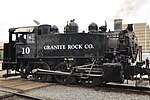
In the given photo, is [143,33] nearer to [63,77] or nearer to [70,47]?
[70,47]

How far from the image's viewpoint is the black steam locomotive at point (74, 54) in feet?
30.3

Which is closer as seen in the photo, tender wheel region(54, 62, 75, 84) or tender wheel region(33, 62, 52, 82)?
tender wheel region(54, 62, 75, 84)

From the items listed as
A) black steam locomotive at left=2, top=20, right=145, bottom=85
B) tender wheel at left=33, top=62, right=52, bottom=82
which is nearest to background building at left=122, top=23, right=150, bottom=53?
black steam locomotive at left=2, top=20, right=145, bottom=85

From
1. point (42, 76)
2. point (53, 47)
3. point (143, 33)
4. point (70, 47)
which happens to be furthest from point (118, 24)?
point (143, 33)

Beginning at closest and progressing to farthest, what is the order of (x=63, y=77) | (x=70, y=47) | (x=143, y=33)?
(x=63, y=77) → (x=70, y=47) → (x=143, y=33)

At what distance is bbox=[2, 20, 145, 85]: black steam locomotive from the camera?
364 inches

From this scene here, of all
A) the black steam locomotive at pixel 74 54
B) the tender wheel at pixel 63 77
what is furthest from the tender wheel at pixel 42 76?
the tender wheel at pixel 63 77

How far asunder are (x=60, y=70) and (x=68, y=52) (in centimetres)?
100

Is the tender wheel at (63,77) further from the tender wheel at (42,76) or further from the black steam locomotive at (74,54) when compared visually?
the tender wheel at (42,76)

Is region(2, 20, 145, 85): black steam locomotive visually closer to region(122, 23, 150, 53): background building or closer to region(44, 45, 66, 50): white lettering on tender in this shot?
region(44, 45, 66, 50): white lettering on tender

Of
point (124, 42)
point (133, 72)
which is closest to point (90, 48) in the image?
point (124, 42)

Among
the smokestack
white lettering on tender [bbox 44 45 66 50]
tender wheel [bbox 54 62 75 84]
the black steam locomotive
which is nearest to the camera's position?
the black steam locomotive

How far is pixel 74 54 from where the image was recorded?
10328 millimetres

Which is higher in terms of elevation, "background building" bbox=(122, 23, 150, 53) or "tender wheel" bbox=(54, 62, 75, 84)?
"background building" bbox=(122, 23, 150, 53)
